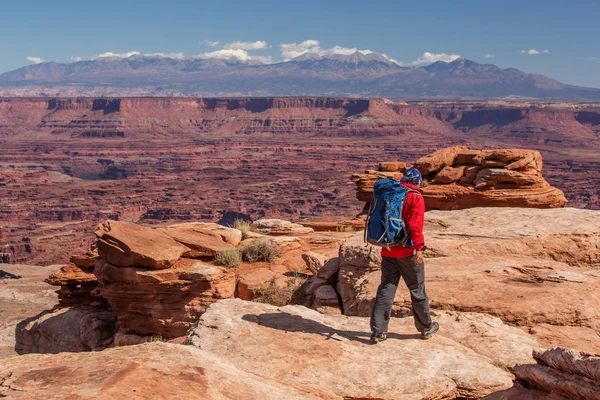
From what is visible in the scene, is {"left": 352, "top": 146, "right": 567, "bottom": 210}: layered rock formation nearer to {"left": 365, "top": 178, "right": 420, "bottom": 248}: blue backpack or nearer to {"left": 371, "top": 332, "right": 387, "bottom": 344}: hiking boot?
{"left": 365, "top": 178, "right": 420, "bottom": 248}: blue backpack

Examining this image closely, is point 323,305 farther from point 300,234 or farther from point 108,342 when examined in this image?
point 300,234

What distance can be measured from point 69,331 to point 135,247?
344 centimetres

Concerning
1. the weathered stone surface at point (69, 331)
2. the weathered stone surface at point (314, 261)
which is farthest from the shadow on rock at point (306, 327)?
the weathered stone surface at point (69, 331)

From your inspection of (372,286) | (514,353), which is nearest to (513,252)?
(372,286)

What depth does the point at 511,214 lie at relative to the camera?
11.7 m

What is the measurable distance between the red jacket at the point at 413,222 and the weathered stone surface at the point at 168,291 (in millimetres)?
6249

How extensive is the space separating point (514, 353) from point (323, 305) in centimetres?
362

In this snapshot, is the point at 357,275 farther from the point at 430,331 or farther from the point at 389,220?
the point at 389,220

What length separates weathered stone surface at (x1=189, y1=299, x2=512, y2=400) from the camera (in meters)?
5.11

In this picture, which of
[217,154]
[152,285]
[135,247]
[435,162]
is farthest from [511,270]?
[217,154]

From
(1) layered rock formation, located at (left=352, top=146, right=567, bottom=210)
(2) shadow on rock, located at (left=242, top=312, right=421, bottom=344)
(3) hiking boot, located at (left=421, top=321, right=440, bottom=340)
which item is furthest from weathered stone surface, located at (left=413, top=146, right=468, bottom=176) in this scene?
(2) shadow on rock, located at (left=242, top=312, right=421, bottom=344)

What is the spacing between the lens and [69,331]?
43.4 ft

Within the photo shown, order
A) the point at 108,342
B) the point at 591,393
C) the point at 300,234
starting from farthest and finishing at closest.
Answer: the point at 300,234 → the point at 108,342 → the point at 591,393

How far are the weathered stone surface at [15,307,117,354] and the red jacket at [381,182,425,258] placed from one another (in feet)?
29.0
